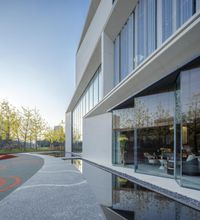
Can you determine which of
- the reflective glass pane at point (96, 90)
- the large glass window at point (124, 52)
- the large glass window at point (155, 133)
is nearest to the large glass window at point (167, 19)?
the large glass window at point (155, 133)

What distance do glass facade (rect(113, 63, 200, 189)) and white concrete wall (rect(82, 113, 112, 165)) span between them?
2.67 m

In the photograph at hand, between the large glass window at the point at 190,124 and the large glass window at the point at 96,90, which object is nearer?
the large glass window at the point at 190,124

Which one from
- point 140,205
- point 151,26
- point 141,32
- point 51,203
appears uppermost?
point 141,32

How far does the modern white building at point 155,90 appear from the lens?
5855 millimetres

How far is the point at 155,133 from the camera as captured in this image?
8.76m

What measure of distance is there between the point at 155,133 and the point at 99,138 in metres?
8.30

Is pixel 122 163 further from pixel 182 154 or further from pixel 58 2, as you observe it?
pixel 58 2

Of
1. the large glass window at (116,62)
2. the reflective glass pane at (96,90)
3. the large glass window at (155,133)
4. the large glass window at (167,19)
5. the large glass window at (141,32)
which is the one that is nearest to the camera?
the large glass window at (167,19)

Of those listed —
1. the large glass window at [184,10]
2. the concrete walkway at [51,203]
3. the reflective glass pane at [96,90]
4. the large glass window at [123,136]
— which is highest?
the large glass window at [184,10]

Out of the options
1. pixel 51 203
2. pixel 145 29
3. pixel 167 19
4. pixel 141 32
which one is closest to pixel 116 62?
pixel 141 32

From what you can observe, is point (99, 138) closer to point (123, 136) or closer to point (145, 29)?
point (123, 136)

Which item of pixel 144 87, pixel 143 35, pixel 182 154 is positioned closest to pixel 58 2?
pixel 143 35

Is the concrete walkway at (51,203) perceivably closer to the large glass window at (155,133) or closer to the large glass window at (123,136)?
the large glass window at (155,133)

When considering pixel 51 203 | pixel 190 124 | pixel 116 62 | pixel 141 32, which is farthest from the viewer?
pixel 116 62
